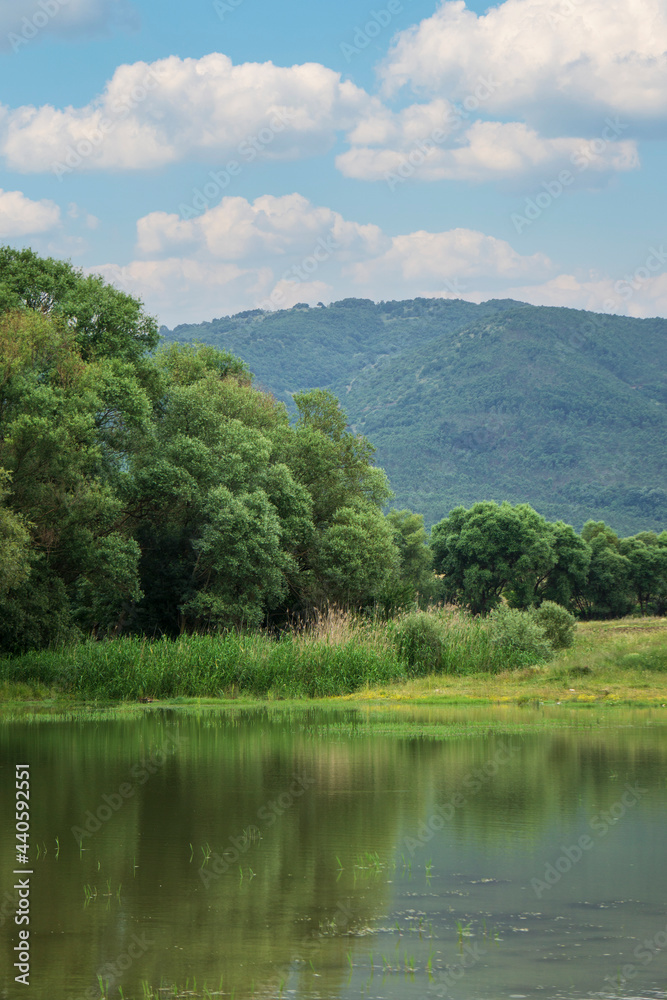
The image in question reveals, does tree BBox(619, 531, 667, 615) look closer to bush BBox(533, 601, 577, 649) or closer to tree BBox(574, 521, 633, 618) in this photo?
tree BBox(574, 521, 633, 618)

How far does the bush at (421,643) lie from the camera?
107 ft

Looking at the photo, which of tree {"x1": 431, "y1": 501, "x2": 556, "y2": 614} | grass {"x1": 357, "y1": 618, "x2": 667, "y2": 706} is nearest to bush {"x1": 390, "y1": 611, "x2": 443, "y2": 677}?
grass {"x1": 357, "y1": 618, "x2": 667, "y2": 706}

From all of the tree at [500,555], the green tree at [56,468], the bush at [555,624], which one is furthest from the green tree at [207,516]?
the tree at [500,555]

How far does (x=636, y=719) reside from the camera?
24.1 m

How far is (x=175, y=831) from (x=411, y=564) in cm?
6660

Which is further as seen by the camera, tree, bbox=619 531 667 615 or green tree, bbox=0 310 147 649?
tree, bbox=619 531 667 615

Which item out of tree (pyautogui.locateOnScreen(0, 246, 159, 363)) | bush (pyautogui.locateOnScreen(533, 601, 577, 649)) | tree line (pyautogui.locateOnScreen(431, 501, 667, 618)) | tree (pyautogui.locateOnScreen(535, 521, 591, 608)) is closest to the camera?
bush (pyautogui.locateOnScreen(533, 601, 577, 649))

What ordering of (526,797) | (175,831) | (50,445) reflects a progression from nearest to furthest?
(175,831) < (526,797) < (50,445)

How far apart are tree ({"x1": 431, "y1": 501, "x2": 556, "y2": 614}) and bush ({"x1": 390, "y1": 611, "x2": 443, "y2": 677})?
45922 millimetres

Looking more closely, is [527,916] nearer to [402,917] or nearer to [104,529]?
[402,917]

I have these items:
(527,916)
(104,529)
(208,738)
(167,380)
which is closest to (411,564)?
(167,380)

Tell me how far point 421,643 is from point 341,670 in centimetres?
327

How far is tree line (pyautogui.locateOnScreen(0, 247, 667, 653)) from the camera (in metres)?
32.1

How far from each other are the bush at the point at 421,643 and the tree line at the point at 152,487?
8.27 metres
